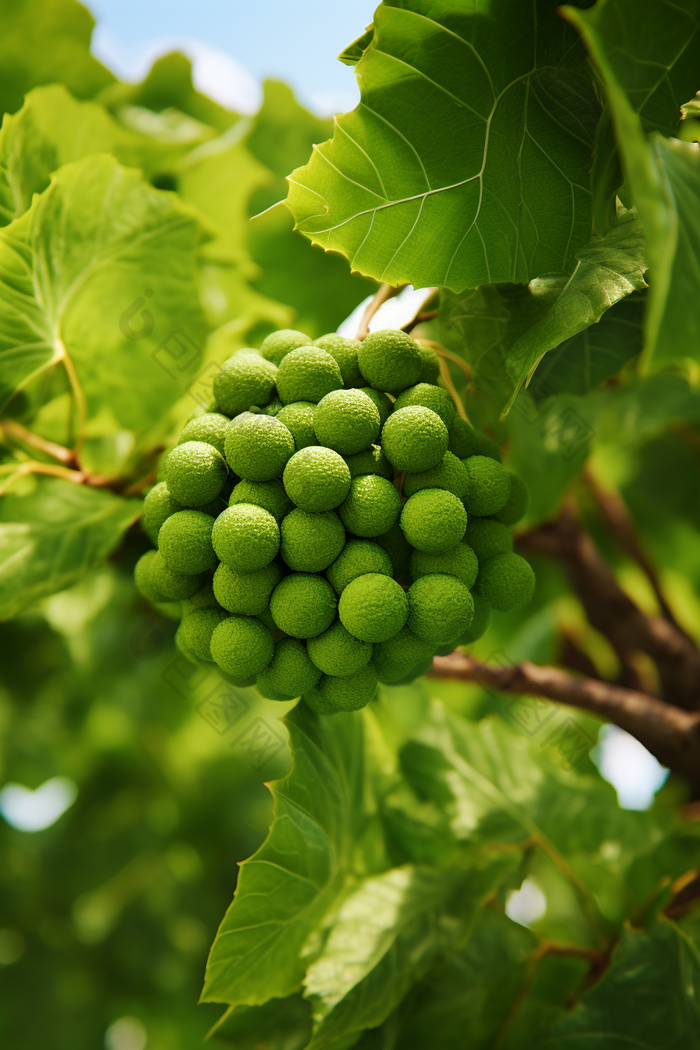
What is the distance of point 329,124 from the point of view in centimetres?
112

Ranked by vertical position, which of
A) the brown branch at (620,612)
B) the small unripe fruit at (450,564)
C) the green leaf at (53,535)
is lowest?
the brown branch at (620,612)

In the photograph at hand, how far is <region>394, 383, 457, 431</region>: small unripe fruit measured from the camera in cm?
58

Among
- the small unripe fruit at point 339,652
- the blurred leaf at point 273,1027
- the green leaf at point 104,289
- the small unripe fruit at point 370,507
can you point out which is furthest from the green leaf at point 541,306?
the blurred leaf at point 273,1027

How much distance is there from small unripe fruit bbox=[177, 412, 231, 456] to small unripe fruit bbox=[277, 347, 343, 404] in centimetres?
6

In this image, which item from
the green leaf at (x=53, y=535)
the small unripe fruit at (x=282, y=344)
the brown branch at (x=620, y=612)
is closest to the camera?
the small unripe fruit at (x=282, y=344)

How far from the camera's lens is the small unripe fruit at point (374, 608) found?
0.52 meters

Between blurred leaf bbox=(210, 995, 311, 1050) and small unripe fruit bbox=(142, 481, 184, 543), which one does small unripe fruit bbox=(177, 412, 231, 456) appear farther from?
blurred leaf bbox=(210, 995, 311, 1050)

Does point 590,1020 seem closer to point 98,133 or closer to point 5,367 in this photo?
point 5,367

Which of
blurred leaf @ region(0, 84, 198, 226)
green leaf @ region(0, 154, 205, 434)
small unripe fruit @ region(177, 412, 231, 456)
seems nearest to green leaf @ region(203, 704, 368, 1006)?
small unripe fruit @ region(177, 412, 231, 456)

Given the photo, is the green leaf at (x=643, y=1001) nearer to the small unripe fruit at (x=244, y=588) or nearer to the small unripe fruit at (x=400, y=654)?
the small unripe fruit at (x=400, y=654)

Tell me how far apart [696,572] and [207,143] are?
1396mm

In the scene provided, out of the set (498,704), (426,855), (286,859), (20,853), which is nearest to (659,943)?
(426,855)

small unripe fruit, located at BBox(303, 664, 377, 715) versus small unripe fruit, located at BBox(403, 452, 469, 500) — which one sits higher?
small unripe fruit, located at BBox(403, 452, 469, 500)

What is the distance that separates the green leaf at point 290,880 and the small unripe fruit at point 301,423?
244 mm
